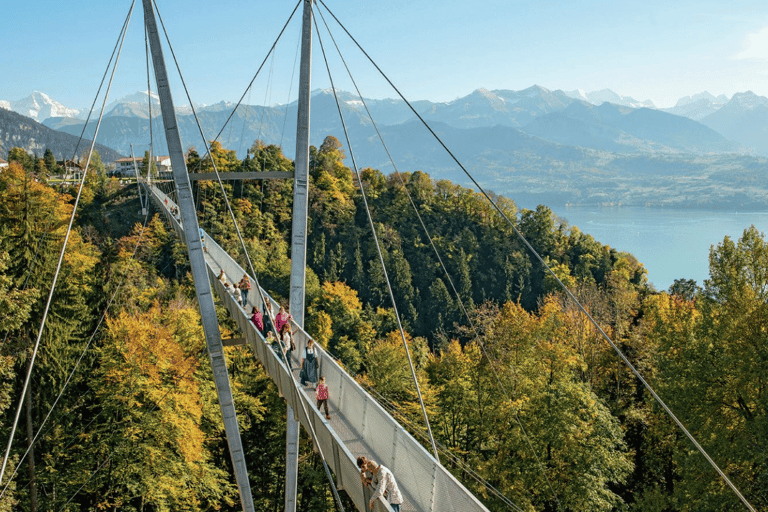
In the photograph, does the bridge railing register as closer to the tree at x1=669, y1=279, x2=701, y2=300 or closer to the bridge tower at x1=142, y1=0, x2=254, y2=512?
the bridge tower at x1=142, y1=0, x2=254, y2=512

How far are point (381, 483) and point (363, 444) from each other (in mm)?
1939

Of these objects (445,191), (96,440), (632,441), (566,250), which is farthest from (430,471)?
(445,191)

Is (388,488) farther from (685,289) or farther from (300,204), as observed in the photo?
(685,289)

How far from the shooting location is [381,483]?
772 centimetres

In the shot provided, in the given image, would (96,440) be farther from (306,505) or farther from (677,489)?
(677,489)

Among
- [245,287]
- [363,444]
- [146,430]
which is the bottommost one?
[146,430]

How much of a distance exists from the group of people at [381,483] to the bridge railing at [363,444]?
0.15m

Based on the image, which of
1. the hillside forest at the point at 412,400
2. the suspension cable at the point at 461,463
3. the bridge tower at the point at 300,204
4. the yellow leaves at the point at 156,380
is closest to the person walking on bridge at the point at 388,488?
the suspension cable at the point at 461,463

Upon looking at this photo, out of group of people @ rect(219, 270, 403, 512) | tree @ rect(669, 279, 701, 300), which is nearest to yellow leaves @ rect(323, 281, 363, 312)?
tree @ rect(669, 279, 701, 300)

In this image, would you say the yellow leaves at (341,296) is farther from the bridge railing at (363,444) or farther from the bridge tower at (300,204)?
the bridge railing at (363,444)

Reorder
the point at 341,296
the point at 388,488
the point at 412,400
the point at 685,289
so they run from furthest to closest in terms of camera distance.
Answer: the point at 685,289
the point at 341,296
the point at 412,400
the point at 388,488

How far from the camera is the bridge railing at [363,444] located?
298 inches

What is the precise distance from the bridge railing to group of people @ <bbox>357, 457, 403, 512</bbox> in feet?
0.50

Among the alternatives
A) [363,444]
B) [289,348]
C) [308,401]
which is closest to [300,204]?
[289,348]
